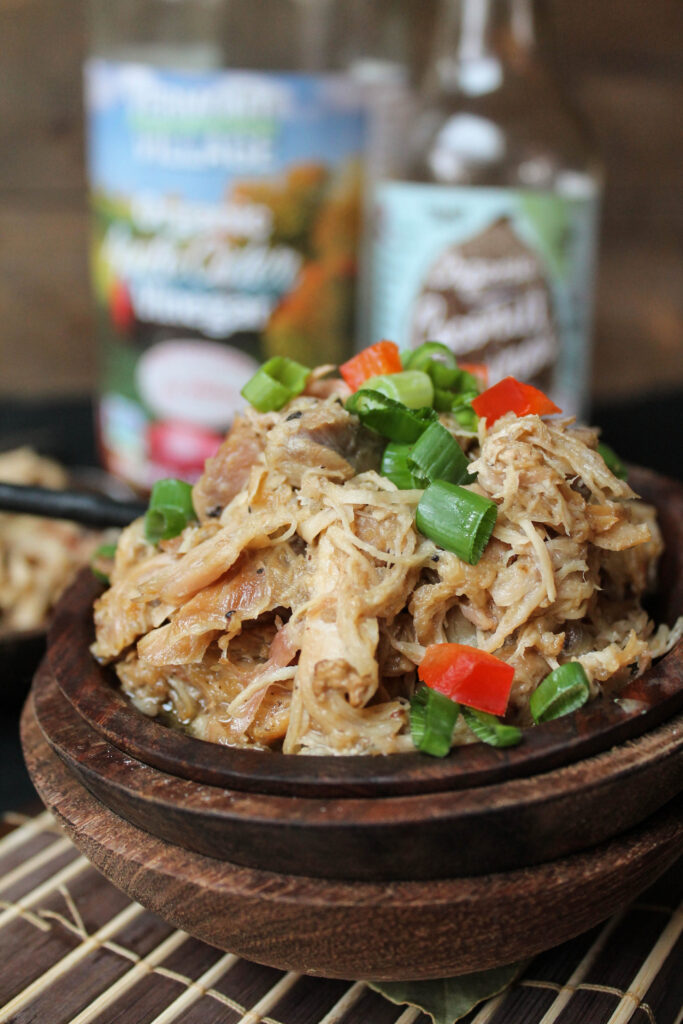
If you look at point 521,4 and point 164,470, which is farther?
point 164,470

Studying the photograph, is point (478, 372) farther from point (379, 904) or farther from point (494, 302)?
point (494, 302)

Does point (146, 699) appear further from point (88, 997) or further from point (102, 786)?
point (88, 997)

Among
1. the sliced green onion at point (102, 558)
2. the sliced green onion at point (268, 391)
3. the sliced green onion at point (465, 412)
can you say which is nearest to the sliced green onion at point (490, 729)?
the sliced green onion at point (465, 412)

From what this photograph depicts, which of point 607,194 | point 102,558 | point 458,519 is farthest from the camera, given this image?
point 607,194

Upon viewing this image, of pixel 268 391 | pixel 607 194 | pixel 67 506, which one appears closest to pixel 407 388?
pixel 268 391

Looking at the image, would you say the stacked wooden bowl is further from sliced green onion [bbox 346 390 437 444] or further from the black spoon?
the black spoon


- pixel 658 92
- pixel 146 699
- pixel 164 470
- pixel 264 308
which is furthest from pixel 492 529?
pixel 658 92

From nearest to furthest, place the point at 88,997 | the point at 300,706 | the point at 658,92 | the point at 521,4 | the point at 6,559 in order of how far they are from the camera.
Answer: the point at 300,706
the point at 88,997
the point at 6,559
the point at 521,4
the point at 658,92

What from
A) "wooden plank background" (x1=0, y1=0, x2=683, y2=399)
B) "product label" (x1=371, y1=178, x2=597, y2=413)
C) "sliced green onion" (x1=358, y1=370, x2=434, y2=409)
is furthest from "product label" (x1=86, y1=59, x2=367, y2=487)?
"sliced green onion" (x1=358, y1=370, x2=434, y2=409)
